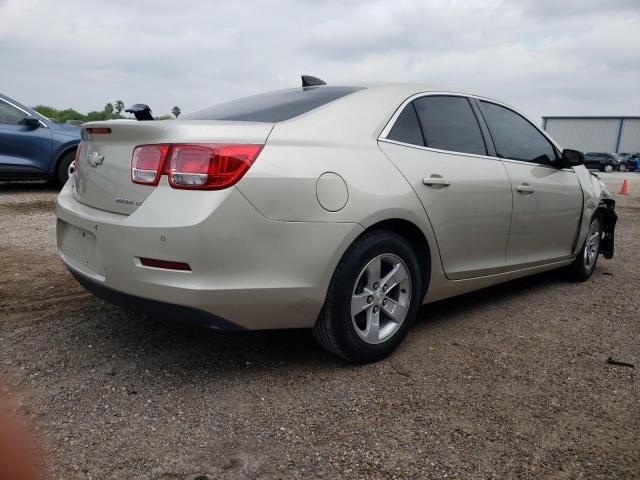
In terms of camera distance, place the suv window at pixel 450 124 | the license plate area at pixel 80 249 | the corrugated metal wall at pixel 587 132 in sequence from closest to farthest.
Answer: the license plate area at pixel 80 249
the suv window at pixel 450 124
the corrugated metal wall at pixel 587 132

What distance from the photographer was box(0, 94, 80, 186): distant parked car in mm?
8672

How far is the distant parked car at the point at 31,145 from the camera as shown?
28.5 feet

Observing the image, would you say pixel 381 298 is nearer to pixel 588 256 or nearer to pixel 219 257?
pixel 219 257

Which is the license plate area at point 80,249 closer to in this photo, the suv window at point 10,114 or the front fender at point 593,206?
the front fender at point 593,206

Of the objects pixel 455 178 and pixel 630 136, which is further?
pixel 630 136

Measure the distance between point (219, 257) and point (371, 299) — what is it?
916 mm

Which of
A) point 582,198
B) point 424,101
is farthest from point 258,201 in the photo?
point 582,198

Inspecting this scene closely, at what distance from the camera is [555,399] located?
8.98 feet

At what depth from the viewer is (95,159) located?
2.90m

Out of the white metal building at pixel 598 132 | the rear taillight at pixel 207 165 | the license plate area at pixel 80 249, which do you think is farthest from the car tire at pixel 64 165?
→ the white metal building at pixel 598 132

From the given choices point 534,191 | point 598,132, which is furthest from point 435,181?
point 598,132

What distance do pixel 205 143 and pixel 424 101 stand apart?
1.59 m

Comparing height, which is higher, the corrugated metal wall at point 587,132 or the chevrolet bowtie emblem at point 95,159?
the corrugated metal wall at point 587,132

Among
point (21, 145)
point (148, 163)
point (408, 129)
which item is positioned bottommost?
point (21, 145)
